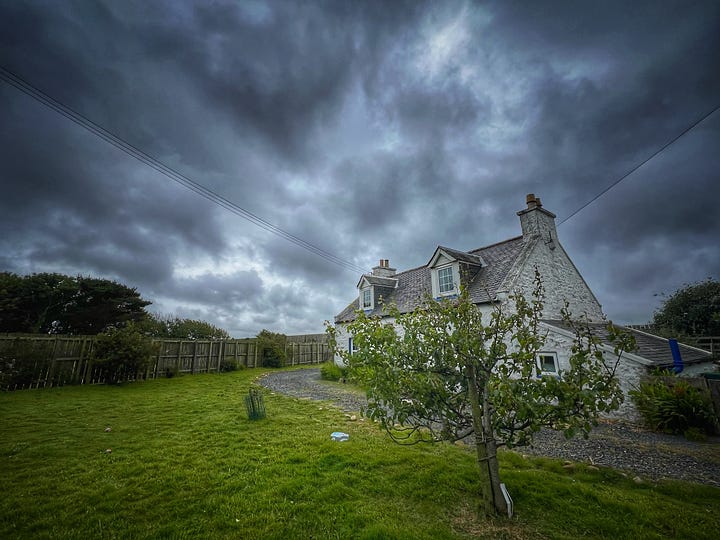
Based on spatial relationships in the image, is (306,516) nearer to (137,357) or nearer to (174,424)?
(174,424)

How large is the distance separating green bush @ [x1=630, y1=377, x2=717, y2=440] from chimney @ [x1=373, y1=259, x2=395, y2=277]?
56.4 ft

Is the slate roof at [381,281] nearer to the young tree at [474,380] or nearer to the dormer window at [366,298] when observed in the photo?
the dormer window at [366,298]

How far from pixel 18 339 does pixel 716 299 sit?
40.2 m

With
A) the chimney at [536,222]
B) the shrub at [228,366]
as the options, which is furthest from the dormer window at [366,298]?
the chimney at [536,222]

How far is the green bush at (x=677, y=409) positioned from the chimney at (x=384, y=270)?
17.2m

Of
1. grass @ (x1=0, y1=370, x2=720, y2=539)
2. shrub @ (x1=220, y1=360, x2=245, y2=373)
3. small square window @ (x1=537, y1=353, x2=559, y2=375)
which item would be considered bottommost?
grass @ (x1=0, y1=370, x2=720, y2=539)

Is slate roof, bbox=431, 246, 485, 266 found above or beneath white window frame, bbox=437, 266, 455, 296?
above

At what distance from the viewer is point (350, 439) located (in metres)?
7.10

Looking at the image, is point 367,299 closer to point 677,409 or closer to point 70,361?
point 677,409

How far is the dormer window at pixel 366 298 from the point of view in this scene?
22283 millimetres

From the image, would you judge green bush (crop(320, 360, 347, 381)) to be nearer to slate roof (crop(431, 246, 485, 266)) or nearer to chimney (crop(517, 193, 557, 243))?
slate roof (crop(431, 246, 485, 266))

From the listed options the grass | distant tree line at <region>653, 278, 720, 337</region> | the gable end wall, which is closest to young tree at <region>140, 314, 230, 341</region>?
the grass

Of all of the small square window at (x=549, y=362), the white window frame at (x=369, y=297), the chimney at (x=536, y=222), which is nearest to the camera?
the small square window at (x=549, y=362)

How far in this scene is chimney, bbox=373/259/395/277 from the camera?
24172 millimetres
